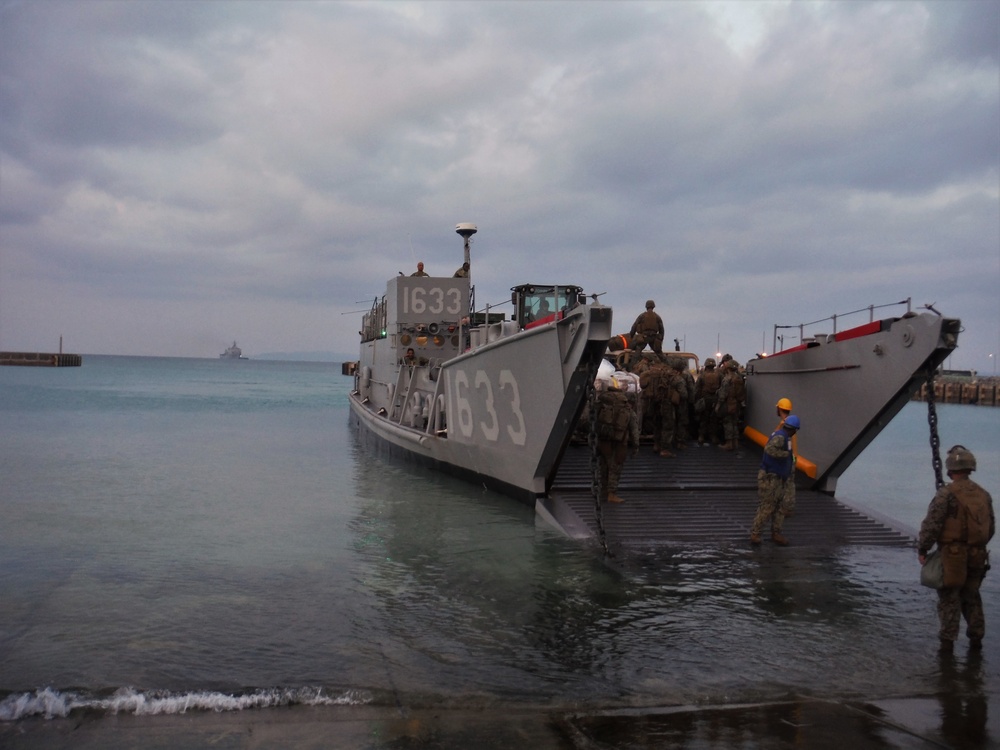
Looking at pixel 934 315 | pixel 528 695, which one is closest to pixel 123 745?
pixel 528 695

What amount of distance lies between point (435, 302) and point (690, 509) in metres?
9.23

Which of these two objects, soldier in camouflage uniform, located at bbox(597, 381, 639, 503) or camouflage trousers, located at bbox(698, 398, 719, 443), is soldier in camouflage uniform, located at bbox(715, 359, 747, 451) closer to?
camouflage trousers, located at bbox(698, 398, 719, 443)

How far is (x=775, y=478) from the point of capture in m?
9.18

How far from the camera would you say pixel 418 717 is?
488 centimetres

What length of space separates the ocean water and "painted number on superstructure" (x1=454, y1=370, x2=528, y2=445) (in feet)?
3.70

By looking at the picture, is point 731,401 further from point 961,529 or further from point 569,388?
point 961,529

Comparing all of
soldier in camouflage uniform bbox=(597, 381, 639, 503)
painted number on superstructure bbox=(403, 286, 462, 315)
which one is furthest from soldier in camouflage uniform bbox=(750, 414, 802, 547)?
painted number on superstructure bbox=(403, 286, 462, 315)

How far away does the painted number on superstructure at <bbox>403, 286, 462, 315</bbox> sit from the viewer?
18.2 metres

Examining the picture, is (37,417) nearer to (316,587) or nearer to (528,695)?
(316,587)

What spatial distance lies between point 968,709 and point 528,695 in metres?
2.68

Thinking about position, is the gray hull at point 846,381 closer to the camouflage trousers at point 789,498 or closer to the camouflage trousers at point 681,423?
the camouflage trousers at point 681,423

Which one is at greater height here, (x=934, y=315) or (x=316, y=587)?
(x=934, y=315)

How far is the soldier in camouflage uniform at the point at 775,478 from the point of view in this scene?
9023 millimetres

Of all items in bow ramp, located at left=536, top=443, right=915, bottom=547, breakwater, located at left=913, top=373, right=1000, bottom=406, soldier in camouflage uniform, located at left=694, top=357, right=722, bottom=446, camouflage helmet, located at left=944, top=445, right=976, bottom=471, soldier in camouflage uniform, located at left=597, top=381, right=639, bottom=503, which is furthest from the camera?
breakwater, located at left=913, top=373, right=1000, bottom=406
